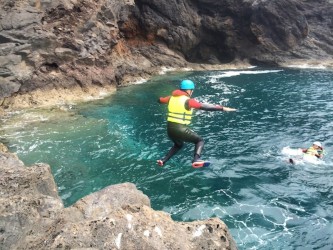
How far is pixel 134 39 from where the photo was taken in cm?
4728

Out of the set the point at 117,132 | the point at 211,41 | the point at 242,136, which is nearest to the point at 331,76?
the point at 211,41

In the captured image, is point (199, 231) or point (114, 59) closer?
point (199, 231)

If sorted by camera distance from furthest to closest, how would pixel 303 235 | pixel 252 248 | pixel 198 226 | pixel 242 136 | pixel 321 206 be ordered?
pixel 242 136
pixel 321 206
pixel 303 235
pixel 252 248
pixel 198 226

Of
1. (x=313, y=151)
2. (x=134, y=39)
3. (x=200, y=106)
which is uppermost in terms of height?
(x=200, y=106)

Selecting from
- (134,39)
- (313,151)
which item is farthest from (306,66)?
(313,151)

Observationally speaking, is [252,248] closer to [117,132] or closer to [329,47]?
[117,132]

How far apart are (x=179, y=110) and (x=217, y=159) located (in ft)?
21.1

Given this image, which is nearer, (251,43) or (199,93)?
(199,93)

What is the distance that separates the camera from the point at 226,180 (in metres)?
15.3

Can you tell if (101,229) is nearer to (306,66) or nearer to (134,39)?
(134,39)

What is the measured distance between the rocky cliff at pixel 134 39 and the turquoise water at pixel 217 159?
449 cm

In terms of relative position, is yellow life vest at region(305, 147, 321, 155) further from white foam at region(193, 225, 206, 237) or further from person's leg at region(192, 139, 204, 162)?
white foam at region(193, 225, 206, 237)

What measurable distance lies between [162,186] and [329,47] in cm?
4962

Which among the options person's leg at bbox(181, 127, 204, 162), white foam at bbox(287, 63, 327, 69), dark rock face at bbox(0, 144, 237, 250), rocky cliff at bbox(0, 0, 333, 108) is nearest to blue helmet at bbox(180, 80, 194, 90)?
person's leg at bbox(181, 127, 204, 162)
